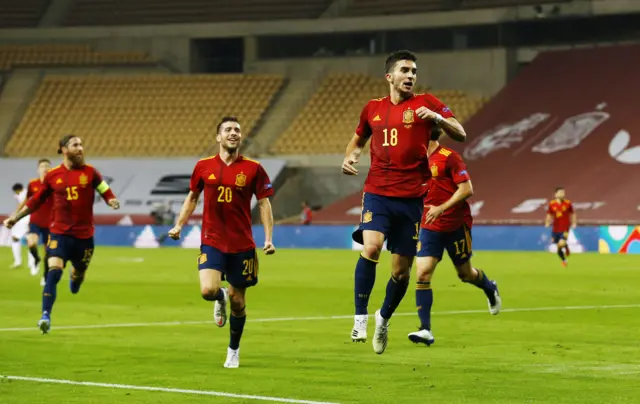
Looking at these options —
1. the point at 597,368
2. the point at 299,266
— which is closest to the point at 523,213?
the point at 299,266

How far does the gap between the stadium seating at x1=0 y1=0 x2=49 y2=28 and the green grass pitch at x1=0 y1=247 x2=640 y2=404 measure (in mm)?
39997

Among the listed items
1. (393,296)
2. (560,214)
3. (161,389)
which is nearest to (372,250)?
(393,296)

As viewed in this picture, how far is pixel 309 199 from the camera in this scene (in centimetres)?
5688

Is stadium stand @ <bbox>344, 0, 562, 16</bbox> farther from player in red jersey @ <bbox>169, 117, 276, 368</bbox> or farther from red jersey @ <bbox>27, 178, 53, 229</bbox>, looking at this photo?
player in red jersey @ <bbox>169, 117, 276, 368</bbox>

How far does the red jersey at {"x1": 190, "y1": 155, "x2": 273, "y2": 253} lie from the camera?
42.5ft

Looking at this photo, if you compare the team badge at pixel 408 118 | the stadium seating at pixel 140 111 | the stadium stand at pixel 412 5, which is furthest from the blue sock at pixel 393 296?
the stadium seating at pixel 140 111

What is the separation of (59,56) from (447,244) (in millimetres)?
51752

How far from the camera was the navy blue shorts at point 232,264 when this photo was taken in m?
12.9

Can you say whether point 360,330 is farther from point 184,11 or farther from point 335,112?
point 184,11

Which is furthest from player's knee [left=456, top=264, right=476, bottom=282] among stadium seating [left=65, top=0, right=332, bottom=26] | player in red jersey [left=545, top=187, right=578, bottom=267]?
stadium seating [left=65, top=0, right=332, bottom=26]

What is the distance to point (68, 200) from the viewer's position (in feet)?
59.5

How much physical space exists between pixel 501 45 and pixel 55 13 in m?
22.0

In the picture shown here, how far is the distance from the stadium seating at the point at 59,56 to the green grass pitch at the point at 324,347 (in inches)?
1465

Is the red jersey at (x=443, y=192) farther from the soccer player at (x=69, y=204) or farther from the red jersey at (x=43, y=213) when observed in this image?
the red jersey at (x=43, y=213)
